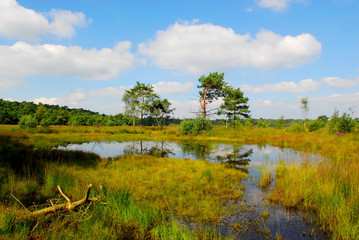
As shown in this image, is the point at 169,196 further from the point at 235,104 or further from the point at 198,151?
the point at 235,104

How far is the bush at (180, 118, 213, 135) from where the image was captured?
28062 mm

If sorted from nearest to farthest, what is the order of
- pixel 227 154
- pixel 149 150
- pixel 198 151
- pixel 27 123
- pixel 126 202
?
pixel 126 202 → pixel 227 154 → pixel 198 151 → pixel 149 150 → pixel 27 123

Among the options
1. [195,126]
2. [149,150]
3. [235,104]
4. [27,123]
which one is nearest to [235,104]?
[235,104]

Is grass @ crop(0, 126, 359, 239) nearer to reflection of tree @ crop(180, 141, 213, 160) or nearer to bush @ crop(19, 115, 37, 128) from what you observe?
reflection of tree @ crop(180, 141, 213, 160)

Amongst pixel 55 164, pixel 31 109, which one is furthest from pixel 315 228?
pixel 31 109

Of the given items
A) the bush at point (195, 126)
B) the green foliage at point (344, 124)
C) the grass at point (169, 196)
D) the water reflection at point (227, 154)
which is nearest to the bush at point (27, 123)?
the water reflection at point (227, 154)

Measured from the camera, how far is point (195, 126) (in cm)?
2806

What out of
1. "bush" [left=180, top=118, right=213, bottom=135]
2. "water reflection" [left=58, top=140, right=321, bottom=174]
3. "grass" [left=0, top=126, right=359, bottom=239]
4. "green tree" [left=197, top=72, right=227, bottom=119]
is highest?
"green tree" [left=197, top=72, right=227, bottom=119]

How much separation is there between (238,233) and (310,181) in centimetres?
397

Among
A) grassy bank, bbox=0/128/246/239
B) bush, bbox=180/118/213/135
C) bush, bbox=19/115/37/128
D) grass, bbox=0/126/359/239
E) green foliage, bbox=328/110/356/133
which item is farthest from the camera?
bush, bbox=19/115/37/128

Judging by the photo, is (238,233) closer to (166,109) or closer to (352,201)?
(352,201)

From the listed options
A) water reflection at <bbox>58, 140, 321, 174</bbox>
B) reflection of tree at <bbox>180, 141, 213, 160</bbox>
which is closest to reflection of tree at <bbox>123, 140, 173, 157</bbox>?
water reflection at <bbox>58, 140, 321, 174</bbox>

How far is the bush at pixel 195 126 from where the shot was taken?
2806 cm

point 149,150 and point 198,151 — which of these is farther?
point 149,150
